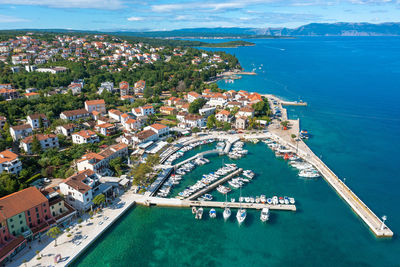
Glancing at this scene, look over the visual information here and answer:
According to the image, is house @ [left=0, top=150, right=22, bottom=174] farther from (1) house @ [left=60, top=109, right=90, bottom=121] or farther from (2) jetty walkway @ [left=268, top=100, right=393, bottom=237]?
(2) jetty walkway @ [left=268, top=100, right=393, bottom=237]

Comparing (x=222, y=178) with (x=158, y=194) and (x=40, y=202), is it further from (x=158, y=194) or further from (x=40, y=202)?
(x=40, y=202)

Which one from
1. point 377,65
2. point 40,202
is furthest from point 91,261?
A: point 377,65

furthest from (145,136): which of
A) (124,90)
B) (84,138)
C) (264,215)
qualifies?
(124,90)

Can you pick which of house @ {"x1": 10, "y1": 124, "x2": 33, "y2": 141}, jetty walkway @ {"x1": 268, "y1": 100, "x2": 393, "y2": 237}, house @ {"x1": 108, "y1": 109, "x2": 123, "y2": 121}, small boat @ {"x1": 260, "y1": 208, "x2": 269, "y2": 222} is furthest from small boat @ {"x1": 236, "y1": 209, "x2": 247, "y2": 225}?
house @ {"x1": 10, "y1": 124, "x2": 33, "y2": 141}

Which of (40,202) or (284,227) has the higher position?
(40,202)

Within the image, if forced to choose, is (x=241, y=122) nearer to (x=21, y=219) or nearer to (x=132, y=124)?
(x=132, y=124)

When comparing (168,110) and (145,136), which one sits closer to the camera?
(145,136)
